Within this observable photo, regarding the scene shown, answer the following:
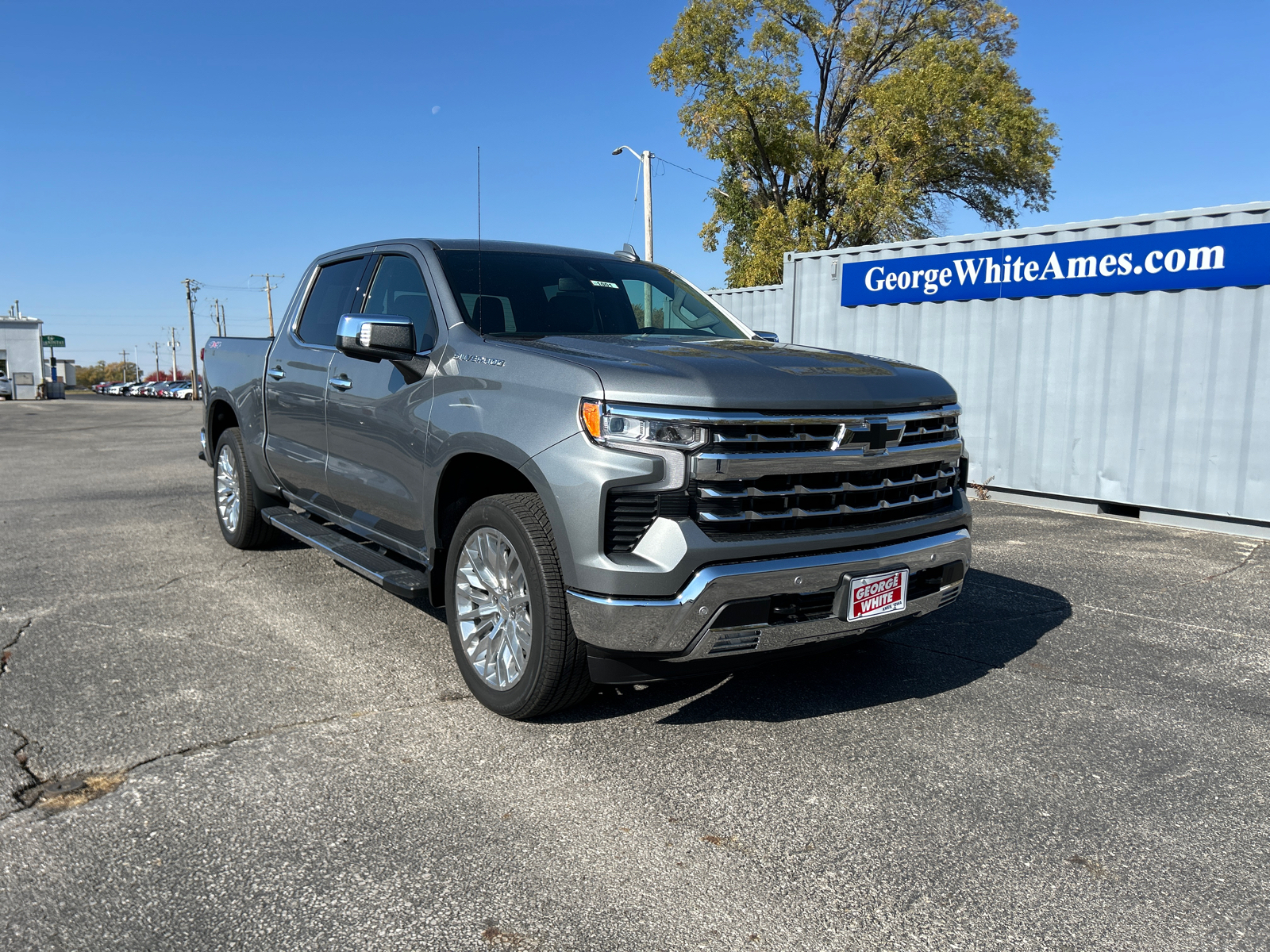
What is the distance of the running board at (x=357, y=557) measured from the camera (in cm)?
402

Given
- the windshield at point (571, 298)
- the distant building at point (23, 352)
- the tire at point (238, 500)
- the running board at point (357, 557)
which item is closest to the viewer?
the running board at point (357, 557)

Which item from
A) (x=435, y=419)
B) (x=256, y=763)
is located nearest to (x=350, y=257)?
(x=435, y=419)

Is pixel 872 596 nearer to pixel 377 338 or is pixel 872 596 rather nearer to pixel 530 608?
pixel 530 608

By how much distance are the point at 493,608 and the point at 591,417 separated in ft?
3.10

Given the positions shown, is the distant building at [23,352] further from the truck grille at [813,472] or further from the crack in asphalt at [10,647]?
the truck grille at [813,472]

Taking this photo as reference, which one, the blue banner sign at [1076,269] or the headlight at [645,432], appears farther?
the blue banner sign at [1076,269]

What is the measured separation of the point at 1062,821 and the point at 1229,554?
18.2 ft

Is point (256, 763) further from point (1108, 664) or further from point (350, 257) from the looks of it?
point (1108, 664)

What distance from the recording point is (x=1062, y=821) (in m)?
2.89

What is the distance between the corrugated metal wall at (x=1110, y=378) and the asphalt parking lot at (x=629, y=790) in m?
3.65

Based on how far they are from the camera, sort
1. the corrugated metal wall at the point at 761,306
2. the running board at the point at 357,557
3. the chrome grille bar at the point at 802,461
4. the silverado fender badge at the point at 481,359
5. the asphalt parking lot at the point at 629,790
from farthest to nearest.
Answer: the corrugated metal wall at the point at 761,306 → the running board at the point at 357,557 → the silverado fender badge at the point at 481,359 → the chrome grille bar at the point at 802,461 → the asphalt parking lot at the point at 629,790

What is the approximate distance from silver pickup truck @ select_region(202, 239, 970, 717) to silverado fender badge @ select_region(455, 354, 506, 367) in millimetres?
14

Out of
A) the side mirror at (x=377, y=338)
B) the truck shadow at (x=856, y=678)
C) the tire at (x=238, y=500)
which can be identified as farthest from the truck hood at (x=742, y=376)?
the tire at (x=238, y=500)

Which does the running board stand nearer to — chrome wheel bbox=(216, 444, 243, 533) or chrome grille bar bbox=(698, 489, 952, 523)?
chrome wheel bbox=(216, 444, 243, 533)
